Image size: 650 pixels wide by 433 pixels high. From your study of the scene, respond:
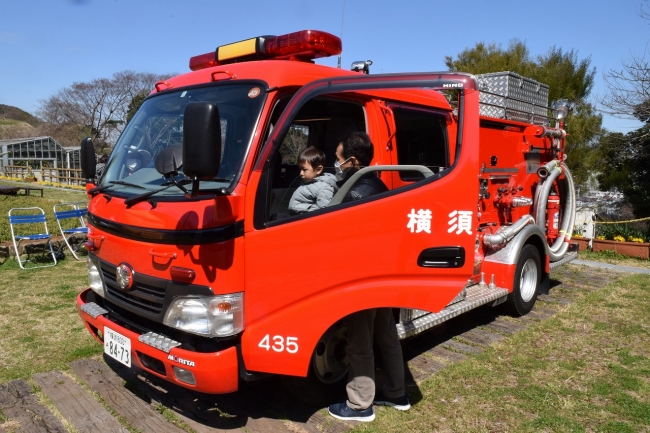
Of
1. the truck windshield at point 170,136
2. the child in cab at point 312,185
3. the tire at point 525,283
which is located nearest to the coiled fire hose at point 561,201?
the tire at point 525,283

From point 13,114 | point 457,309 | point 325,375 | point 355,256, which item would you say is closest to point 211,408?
point 325,375

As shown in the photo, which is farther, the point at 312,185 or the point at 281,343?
the point at 312,185

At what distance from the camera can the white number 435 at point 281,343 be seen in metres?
3.08

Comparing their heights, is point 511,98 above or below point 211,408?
above

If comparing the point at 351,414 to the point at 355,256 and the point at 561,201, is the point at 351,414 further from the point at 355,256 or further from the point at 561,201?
the point at 561,201

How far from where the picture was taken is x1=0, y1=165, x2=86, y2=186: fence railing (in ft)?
103

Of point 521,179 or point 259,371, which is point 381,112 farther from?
A: point 521,179

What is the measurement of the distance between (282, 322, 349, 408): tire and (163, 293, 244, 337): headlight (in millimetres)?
748

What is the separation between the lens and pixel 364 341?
3.42 meters

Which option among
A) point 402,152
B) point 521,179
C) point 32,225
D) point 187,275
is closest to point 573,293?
point 521,179

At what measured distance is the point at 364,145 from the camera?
3451 millimetres

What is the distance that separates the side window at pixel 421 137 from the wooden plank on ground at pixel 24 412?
10.4ft

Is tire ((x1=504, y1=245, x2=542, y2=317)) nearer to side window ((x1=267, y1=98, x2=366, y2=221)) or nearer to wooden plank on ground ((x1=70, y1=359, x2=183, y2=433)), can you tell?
side window ((x1=267, y1=98, x2=366, y2=221))

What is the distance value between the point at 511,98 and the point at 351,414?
14.2ft
